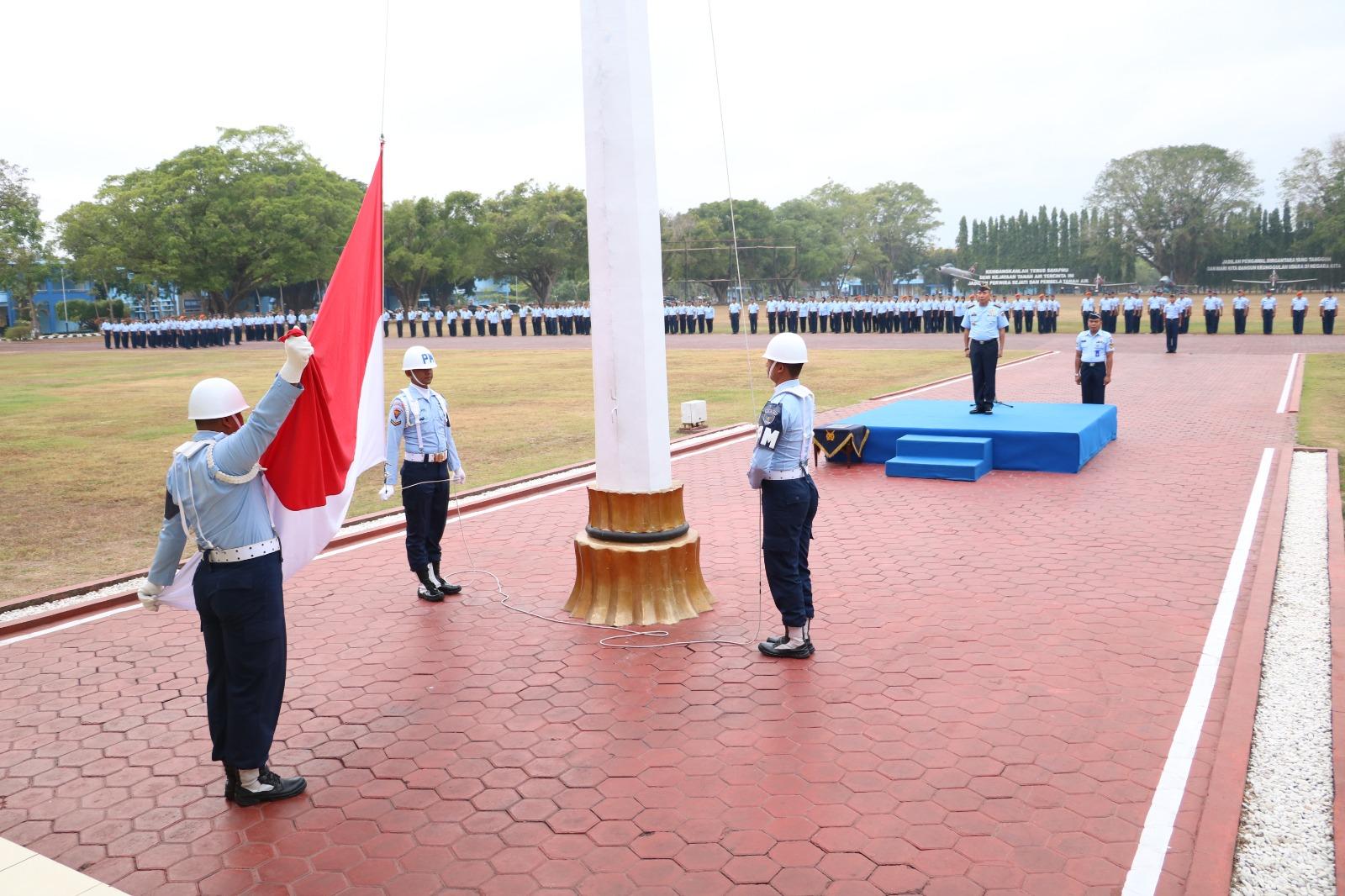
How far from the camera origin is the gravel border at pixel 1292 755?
12.5 ft

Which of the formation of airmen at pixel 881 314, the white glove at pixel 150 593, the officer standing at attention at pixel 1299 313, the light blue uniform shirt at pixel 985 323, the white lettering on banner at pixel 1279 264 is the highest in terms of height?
the white lettering on banner at pixel 1279 264

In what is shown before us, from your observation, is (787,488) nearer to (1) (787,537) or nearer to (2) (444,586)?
(1) (787,537)

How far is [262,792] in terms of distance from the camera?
176 inches

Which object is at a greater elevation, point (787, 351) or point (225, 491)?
point (787, 351)

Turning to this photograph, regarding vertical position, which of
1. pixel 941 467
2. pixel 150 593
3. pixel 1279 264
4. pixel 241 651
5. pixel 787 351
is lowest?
pixel 941 467

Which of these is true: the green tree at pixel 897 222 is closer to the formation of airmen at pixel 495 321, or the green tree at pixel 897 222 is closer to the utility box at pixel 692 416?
the formation of airmen at pixel 495 321

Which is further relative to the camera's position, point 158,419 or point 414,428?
point 158,419

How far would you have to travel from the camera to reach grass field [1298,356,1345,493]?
44.0ft

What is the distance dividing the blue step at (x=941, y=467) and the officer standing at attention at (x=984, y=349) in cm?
185

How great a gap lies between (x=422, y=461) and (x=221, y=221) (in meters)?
49.9

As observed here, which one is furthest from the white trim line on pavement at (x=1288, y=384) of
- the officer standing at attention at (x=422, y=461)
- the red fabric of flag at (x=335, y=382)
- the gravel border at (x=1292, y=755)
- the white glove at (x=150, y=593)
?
the white glove at (x=150, y=593)

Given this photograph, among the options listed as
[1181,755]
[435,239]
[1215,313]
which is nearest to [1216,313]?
[1215,313]

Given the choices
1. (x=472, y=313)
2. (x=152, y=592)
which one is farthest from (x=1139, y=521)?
(x=472, y=313)

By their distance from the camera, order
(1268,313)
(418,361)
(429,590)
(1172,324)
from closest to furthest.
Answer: (418,361) → (429,590) → (1172,324) → (1268,313)
